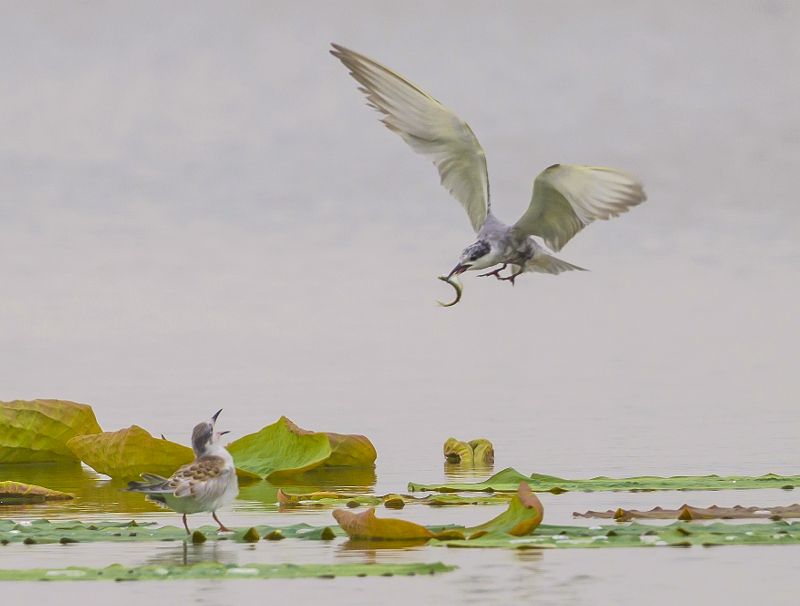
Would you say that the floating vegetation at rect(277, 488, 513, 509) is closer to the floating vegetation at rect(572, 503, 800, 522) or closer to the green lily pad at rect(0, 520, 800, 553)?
the floating vegetation at rect(572, 503, 800, 522)

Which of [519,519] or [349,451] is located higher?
[349,451]

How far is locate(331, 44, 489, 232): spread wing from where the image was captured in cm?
1458

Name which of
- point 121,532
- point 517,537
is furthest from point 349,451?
point 517,537

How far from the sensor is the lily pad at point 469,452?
15562mm

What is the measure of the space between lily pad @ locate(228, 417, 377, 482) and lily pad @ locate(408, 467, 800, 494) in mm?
1492

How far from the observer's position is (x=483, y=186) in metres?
15.0

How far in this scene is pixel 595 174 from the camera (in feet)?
45.1

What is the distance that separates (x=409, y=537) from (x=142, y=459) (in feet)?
15.9

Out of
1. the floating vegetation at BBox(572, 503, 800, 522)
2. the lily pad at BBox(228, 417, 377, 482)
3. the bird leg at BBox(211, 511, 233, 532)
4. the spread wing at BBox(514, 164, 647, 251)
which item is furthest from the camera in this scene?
the lily pad at BBox(228, 417, 377, 482)

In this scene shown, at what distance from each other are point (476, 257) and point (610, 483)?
7.40 feet

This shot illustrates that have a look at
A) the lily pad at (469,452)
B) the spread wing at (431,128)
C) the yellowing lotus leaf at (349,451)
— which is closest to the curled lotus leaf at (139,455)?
the yellowing lotus leaf at (349,451)

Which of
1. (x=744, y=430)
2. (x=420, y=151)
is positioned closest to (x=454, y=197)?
(x=420, y=151)

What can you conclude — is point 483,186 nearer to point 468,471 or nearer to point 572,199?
point 572,199

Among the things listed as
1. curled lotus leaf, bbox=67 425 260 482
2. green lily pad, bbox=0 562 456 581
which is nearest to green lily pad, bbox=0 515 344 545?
green lily pad, bbox=0 562 456 581
